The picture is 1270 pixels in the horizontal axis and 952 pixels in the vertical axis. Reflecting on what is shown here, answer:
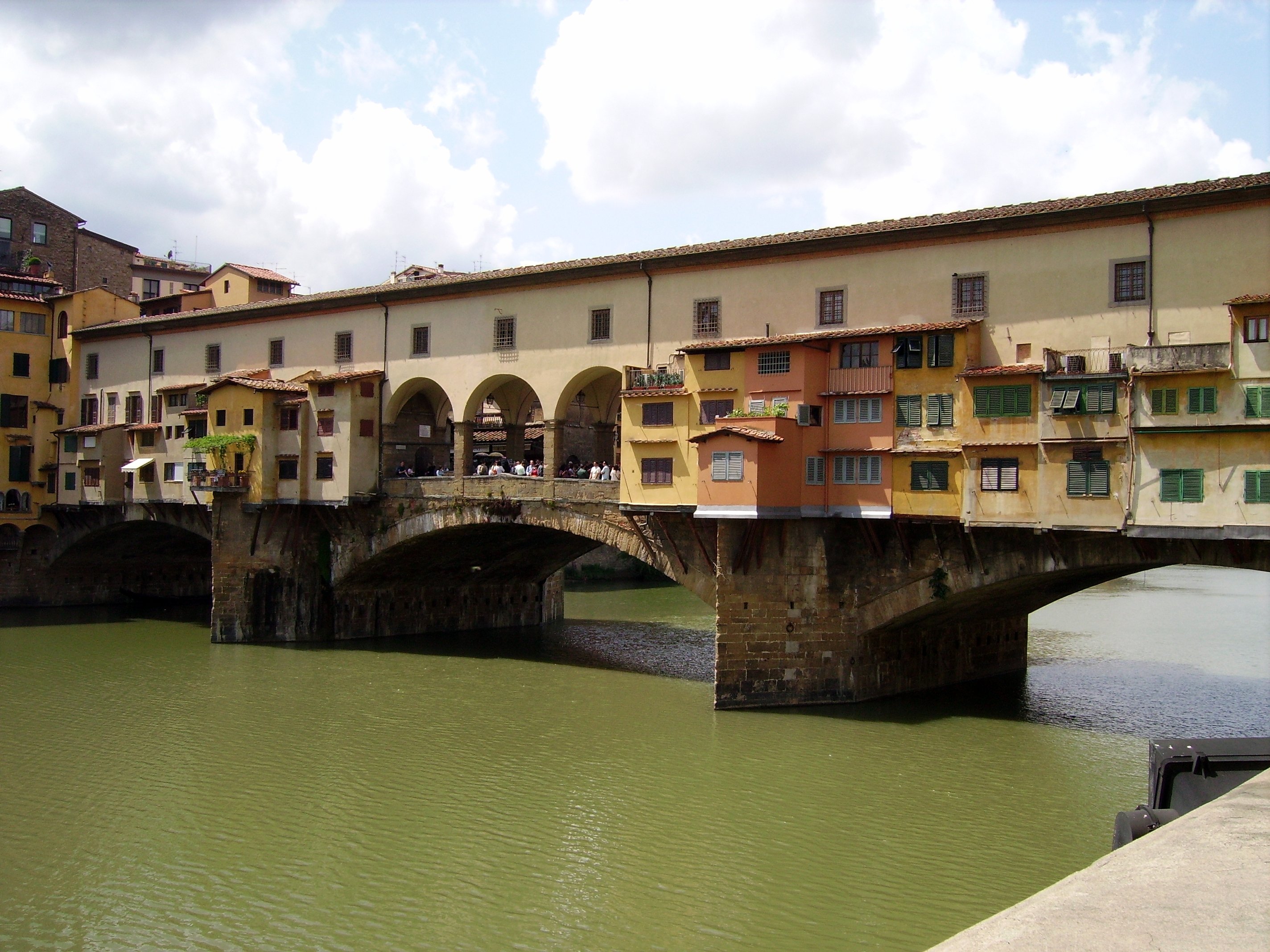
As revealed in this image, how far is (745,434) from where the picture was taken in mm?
24281

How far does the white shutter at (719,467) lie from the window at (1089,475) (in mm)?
6892

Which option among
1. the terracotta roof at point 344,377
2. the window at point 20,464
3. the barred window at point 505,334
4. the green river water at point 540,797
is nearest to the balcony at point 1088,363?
the green river water at point 540,797

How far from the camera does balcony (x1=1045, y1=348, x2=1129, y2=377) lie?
21.4 metres

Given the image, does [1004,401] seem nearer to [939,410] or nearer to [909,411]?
[939,410]

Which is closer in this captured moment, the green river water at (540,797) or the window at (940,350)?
the green river water at (540,797)

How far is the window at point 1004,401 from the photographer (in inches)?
882

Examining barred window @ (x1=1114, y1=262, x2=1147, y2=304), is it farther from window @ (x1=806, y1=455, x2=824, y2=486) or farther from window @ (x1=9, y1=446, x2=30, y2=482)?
window @ (x1=9, y1=446, x2=30, y2=482)

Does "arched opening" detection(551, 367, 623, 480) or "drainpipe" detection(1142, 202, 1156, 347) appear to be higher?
"drainpipe" detection(1142, 202, 1156, 347)

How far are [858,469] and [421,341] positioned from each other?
48.3 ft

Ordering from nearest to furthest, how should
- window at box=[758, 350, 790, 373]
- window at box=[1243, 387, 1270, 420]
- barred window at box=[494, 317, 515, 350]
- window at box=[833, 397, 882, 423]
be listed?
window at box=[1243, 387, 1270, 420], window at box=[833, 397, 882, 423], window at box=[758, 350, 790, 373], barred window at box=[494, 317, 515, 350]

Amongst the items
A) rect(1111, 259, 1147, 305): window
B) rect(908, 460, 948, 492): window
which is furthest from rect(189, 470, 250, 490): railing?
rect(1111, 259, 1147, 305): window

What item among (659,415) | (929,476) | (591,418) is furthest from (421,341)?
(929,476)

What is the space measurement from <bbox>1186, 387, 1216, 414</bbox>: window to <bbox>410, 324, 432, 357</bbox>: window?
20.4 metres

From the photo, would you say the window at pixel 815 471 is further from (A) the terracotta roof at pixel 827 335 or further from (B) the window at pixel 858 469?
(A) the terracotta roof at pixel 827 335
